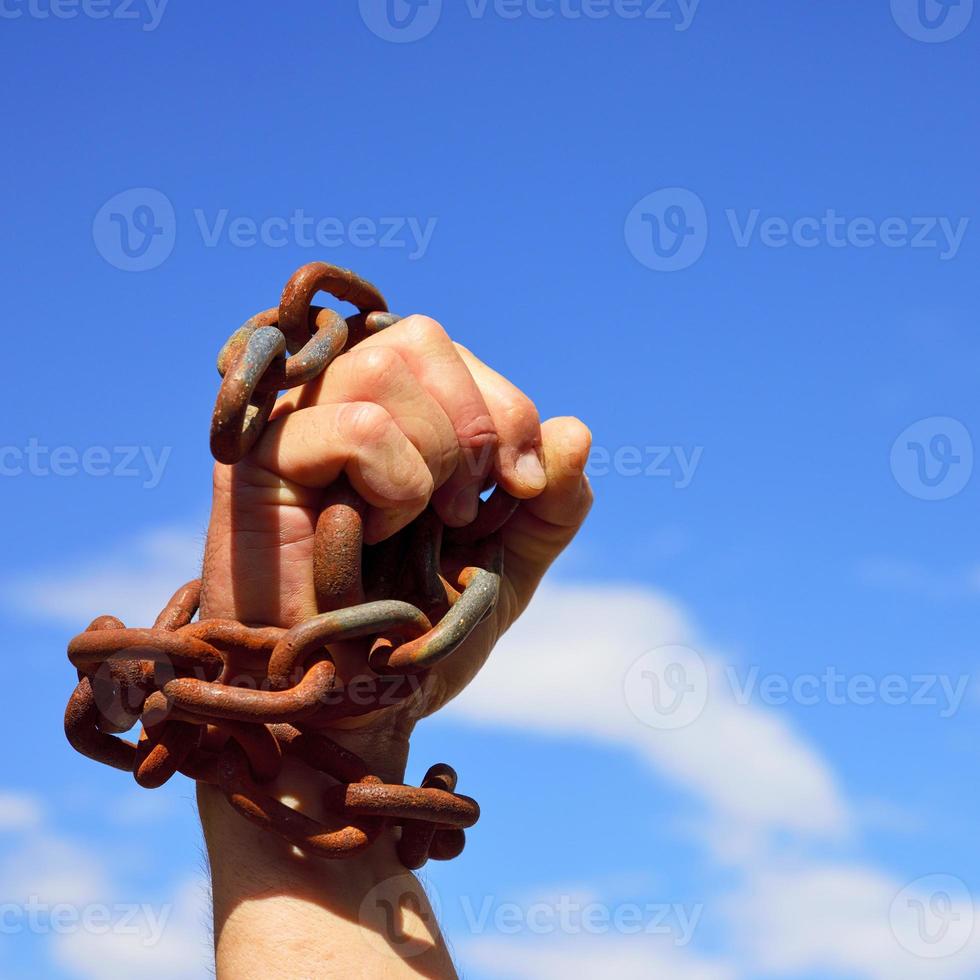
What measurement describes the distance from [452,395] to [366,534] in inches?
15.6

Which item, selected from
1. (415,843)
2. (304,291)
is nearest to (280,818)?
(415,843)

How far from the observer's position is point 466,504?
134 inches

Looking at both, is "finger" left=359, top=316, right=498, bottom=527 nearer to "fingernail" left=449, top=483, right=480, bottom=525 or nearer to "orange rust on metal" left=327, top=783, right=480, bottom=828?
"fingernail" left=449, top=483, right=480, bottom=525

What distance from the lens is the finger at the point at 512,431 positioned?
338 cm

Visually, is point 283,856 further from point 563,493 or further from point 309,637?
point 563,493

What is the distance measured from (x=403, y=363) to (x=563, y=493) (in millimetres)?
599

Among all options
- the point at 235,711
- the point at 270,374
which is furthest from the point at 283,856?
the point at 270,374

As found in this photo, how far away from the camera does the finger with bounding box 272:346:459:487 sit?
10.4ft

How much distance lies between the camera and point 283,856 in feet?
A: 9.91

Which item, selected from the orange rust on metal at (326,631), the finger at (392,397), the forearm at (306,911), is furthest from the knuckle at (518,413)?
the forearm at (306,911)

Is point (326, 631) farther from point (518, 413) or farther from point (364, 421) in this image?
point (518, 413)

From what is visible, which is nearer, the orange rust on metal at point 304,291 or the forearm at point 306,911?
the forearm at point 306,911

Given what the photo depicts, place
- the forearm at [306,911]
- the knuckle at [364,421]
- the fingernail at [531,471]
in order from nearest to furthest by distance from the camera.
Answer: the forearm at [306,911], the knuckle at [364,421], the fingernail at [531,471]

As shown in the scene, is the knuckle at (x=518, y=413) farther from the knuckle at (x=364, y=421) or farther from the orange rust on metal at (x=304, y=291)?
the orange rust on metal at (x=304, y=291)
